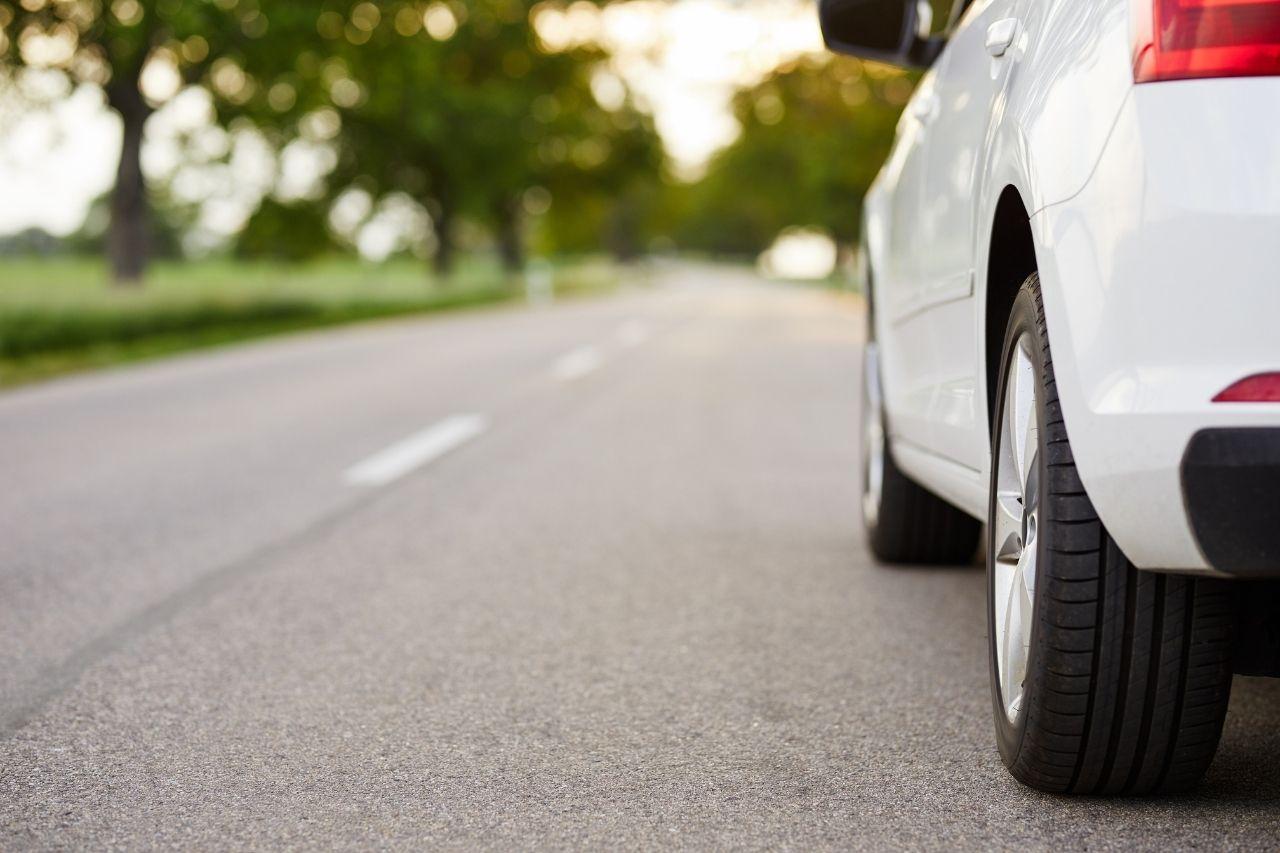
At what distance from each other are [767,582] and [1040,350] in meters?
2.15

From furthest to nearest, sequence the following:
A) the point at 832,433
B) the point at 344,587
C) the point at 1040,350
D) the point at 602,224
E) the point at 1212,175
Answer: the point at 602,224, the point at 832,433, the point at 344,587, the point at 1040,350, the point at 1212,175

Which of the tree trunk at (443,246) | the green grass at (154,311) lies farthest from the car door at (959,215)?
the tree trunk at (443,246)

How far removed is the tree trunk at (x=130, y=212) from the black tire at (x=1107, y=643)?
23.9 meters

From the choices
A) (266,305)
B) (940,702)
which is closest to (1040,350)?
(940,702)

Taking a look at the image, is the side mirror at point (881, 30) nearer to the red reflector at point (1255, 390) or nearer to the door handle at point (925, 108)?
the door handle at point (925, 108)

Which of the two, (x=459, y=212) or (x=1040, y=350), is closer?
(x=1040, y=350)

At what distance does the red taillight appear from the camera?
1.88m

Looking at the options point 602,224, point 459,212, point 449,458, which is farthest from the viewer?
point 602,224

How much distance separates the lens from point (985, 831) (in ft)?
7.46

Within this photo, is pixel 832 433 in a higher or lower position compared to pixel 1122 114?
lower

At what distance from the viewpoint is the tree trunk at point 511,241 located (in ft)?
152

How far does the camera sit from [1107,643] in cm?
217

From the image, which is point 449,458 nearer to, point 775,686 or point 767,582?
point 767,582

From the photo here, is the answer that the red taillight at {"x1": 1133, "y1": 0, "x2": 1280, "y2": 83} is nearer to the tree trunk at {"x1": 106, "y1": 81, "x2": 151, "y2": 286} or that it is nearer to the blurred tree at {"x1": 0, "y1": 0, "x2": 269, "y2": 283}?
the blurred tree at {"x1": 0, "y1": 0, "x2": 269, "y2": 283}
